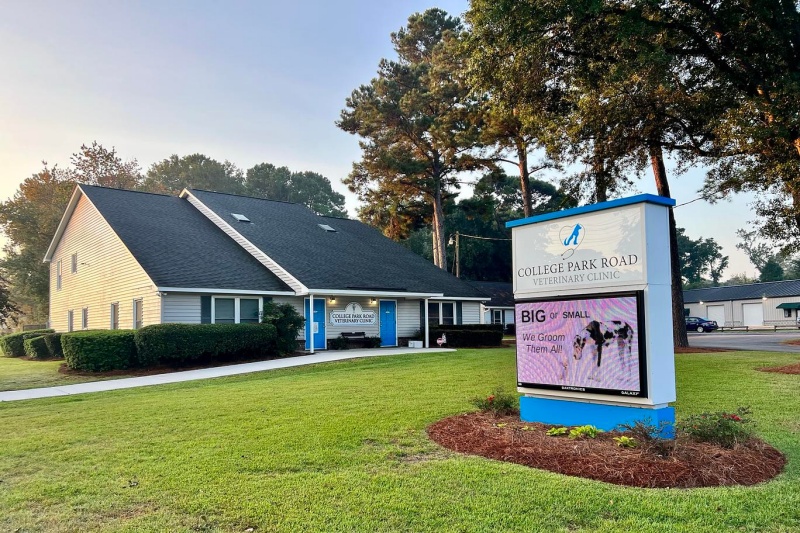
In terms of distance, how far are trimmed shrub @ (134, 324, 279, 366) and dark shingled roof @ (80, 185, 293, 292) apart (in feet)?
6.29

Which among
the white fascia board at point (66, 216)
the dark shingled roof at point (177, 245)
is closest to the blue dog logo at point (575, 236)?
the dark shingled roof at point (177, 245)

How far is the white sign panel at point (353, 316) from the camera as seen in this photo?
22108 mm

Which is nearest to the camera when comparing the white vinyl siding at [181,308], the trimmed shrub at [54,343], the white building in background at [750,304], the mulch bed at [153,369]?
the mulch bed at [153,369]

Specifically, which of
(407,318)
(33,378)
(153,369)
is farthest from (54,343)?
(407,318)

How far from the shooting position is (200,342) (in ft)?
53.9

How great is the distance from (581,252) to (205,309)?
15.0 metres

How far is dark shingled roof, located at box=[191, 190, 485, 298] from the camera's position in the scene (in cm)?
2200

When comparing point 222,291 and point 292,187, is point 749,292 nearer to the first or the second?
point 222,291

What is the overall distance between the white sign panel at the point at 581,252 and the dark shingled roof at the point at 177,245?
13524mm

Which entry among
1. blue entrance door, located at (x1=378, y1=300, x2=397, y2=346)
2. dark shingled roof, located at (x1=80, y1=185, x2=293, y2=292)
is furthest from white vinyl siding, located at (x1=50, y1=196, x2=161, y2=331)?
blue entrance door, located at (x1=378, y1=300, x2=397, y2=346)

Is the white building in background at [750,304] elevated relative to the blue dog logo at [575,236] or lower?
lower

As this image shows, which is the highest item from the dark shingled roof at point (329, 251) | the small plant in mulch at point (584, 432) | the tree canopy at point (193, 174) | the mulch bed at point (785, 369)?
the tree canopy at point (193, 174)

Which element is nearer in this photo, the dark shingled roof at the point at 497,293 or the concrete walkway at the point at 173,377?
the concrete walkway at the point at 173,377

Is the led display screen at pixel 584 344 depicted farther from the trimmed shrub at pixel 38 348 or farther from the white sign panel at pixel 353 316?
the trimmed shrub at pixel 38 348
